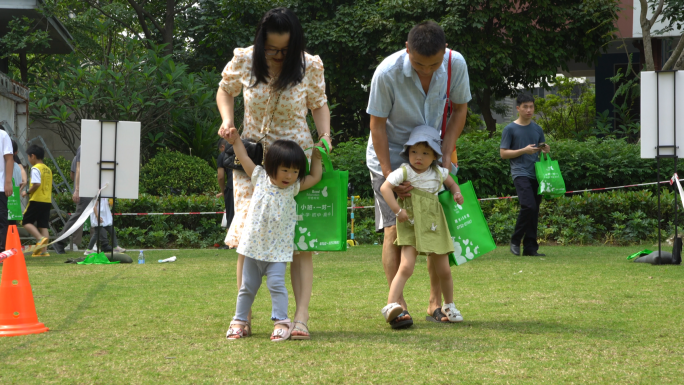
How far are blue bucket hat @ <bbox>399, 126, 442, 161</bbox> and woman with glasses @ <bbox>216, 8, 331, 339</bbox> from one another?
505 mm

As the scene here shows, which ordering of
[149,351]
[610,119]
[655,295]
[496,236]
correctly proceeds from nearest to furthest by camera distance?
[149,351] → [655,295] → [496,236] → [610,119]

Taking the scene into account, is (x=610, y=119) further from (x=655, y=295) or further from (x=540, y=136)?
(x=655, y=295)

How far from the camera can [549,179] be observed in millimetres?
8555

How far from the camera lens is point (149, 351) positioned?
11.7 ft

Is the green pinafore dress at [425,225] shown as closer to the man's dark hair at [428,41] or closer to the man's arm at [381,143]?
the man's arm at [381,143]

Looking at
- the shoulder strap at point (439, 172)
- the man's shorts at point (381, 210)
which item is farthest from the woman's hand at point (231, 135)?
the shoulder strap at point (439, 172)

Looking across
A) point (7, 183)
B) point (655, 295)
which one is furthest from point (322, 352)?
point (7, 183)

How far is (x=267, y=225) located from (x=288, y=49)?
3.17ft

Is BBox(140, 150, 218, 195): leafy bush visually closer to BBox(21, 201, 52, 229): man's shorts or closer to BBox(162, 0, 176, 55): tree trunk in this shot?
BBox(21, 201, 52, 229): man's shorts

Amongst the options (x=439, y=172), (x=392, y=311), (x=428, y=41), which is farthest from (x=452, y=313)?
(x=428, y=41)

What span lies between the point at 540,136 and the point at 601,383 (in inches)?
254

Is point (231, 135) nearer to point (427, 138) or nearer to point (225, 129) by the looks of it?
point (225, 129)

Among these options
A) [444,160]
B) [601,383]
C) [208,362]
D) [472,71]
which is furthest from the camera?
[472,71]

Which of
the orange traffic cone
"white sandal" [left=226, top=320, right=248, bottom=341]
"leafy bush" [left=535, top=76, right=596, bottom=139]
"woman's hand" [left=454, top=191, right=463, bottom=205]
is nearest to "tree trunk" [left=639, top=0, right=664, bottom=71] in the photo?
"leafy bush" [left=535, top=76, right=596, bottom=139]
